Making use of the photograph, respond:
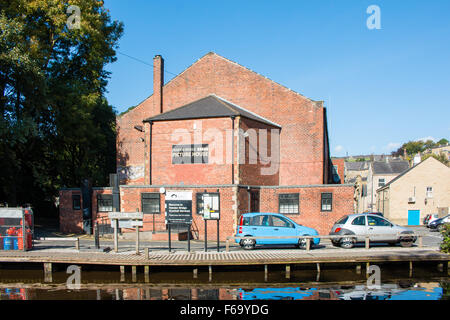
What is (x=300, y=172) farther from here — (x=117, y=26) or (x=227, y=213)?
(x=117, y=26)

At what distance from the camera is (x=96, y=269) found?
52.7 feet

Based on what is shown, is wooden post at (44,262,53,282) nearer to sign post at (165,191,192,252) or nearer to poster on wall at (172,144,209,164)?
sign post at (165,191,192,252)

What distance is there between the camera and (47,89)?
23.6 metres

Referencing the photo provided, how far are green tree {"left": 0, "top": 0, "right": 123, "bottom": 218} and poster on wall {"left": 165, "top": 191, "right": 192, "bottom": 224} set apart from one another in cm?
1128

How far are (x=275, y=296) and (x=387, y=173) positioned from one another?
51226 millimetres

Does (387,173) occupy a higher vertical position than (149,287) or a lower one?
higher

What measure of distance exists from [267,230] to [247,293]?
532 centimetres

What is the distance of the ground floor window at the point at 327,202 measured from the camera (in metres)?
22.7

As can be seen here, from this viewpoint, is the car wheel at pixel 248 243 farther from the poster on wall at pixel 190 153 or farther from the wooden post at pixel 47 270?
the wooden post at pixel 47 270

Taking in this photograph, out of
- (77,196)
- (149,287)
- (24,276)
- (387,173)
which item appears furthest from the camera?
(387,173)

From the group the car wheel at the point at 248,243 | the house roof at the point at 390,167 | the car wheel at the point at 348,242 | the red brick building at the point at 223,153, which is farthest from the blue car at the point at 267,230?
the house roof at the point at 390,167

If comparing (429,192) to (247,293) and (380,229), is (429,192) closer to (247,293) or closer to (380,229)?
(380,229)
